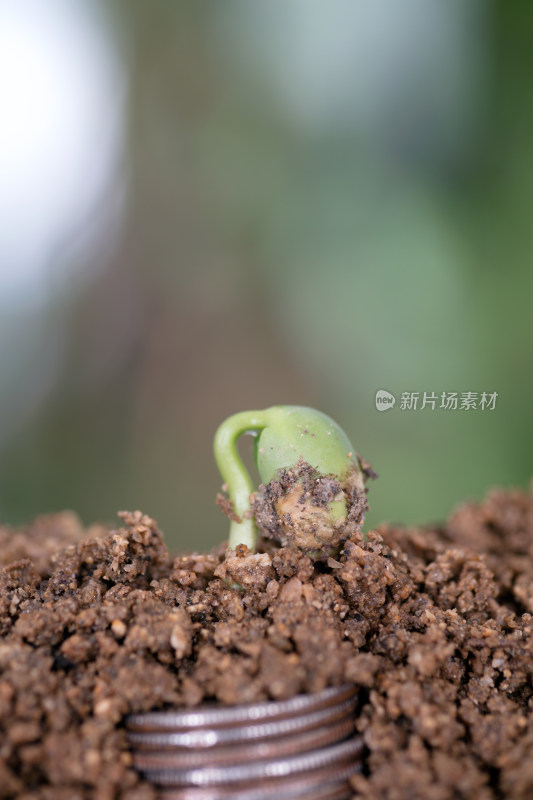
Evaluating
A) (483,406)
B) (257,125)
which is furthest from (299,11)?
(483,406)

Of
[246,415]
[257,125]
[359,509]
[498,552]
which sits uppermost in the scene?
[257,125]

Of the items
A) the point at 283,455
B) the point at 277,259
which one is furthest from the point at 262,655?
the point at 277,259

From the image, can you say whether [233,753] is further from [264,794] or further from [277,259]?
[277,259]

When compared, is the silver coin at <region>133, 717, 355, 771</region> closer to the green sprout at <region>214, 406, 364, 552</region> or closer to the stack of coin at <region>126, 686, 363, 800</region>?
the stack of coin at <region>126, 686, 363, 800</region>

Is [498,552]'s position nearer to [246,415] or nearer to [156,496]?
[246,415]

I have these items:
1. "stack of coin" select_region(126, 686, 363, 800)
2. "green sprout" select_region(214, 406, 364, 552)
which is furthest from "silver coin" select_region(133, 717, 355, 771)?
"green sprout" select_region(214, 406, 364, 552)
